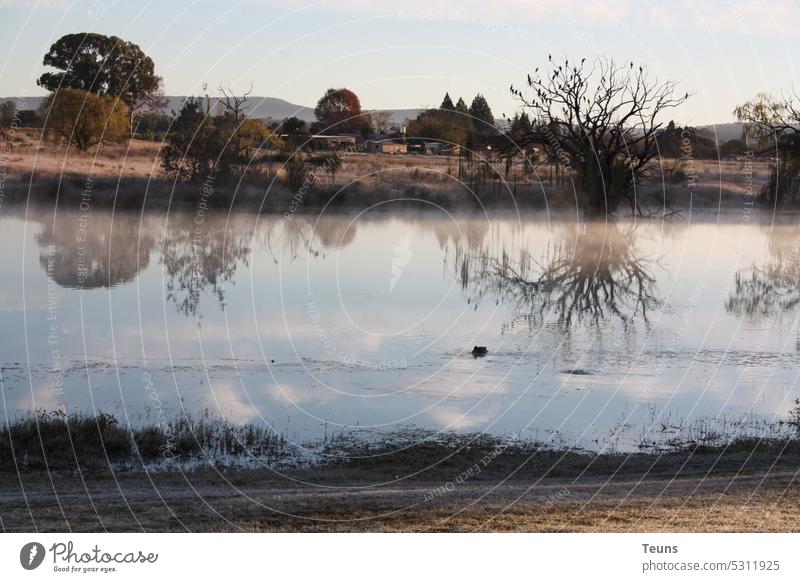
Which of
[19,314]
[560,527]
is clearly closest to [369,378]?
[560,527]

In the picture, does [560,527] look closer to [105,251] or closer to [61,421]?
[61,421]

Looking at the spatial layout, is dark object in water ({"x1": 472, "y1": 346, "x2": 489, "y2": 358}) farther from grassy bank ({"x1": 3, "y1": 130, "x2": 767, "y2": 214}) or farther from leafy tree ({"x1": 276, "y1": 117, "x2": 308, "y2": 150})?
leafy tree ({"x1": 276, "y1": 117, "x2": 308, "y2": 150})

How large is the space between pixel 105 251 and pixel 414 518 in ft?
101

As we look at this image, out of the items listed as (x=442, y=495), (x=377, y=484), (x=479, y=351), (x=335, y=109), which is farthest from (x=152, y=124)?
(x=442, y=495)

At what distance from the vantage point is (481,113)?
57.2 meters

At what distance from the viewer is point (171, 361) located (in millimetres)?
21719

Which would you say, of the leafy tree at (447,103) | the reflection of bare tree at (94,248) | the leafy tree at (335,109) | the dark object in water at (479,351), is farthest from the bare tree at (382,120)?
the dark object in water at (479,351)

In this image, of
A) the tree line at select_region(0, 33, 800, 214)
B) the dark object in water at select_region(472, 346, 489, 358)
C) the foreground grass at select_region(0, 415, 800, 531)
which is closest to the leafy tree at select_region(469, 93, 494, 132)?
the tree line at select_region(0, 33, 800, 214)

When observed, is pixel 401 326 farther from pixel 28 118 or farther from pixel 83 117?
pixel 28 118

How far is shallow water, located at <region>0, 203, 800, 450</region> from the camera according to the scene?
717 inches

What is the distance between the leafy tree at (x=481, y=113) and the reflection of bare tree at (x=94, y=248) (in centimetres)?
1771

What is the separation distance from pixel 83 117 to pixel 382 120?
65.8ft
